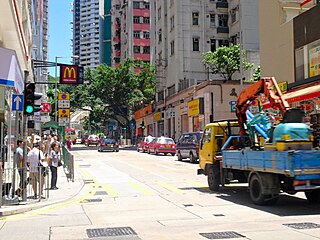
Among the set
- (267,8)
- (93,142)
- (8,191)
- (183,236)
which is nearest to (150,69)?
(93,142)

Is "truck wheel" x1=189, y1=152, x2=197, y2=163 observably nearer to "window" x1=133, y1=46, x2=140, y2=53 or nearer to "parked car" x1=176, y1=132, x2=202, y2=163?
"parked car" x1=176, y1=132, x2=202, y2=163

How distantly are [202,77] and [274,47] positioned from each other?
2475 centimetres

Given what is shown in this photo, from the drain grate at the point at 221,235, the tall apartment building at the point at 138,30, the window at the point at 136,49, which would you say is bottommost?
the drain grate at the point at 221,235

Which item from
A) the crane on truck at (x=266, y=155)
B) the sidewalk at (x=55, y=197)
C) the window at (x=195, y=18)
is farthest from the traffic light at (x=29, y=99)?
the window at (x=195, y=18)

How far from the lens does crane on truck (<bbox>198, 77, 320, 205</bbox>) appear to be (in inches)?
377

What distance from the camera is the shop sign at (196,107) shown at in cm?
3897

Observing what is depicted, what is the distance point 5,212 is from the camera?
1016cm

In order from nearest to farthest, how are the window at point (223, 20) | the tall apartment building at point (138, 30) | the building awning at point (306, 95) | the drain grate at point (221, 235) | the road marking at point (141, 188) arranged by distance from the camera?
the drain grate at point (221, 235)
the road marking at point (141, 188)
the building awning at point (306, 95)
the window at point (223, 20)
the tall apartment building at point (138, 30)

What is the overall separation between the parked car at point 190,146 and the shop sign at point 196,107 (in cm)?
1058

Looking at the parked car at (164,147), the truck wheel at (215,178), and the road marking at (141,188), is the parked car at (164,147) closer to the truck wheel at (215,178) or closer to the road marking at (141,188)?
the road marking at (141,188)

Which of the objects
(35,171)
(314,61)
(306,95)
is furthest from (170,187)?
(314,61)

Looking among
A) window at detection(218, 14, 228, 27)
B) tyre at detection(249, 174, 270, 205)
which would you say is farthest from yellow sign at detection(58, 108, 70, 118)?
window at detection(218, 14, 228, 27)

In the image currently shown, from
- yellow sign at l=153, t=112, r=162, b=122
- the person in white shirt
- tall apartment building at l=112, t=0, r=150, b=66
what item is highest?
tall apartment building at l=112, t=0, r=150, b=66

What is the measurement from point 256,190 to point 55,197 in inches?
239
